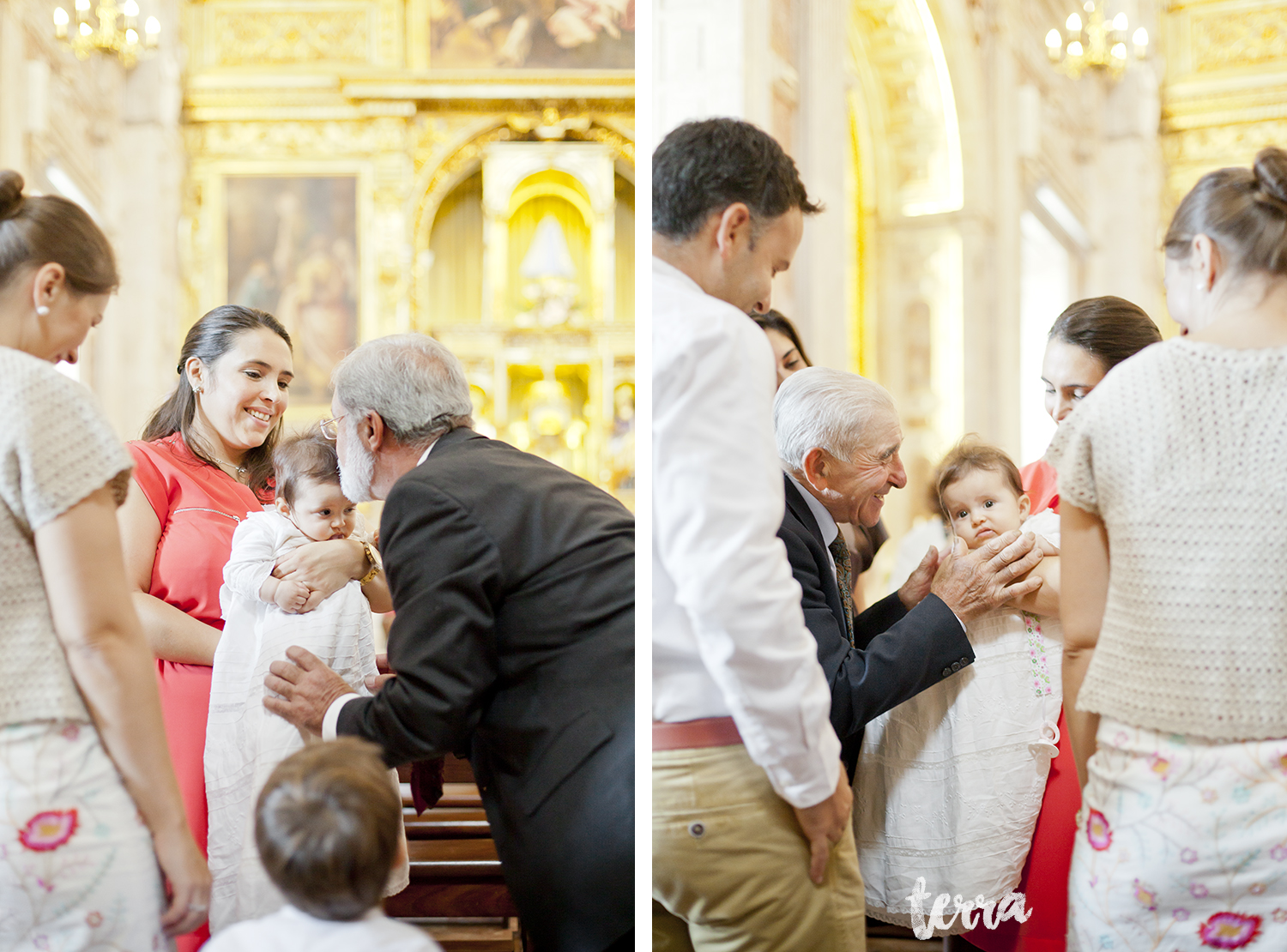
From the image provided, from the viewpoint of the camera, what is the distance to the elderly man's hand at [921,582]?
2102 mm

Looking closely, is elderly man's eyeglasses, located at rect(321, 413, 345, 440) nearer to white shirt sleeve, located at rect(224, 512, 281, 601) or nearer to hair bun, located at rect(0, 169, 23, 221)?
white shirt sleeve, located at rect(224, 512, 281, 601)

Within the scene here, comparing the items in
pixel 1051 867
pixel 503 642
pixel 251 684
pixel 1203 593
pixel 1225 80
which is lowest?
pixel 1051 867

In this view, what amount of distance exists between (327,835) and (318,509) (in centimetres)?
72

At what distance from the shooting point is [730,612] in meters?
1.65

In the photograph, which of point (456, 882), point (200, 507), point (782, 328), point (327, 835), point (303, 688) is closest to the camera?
point (327, 835)

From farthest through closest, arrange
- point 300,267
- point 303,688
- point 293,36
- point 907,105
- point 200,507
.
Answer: point 293,36 < point 300,267 < point 907,105 < point 200,507 < point 303,688

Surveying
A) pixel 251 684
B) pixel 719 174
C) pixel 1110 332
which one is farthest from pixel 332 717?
pixel 1110 332

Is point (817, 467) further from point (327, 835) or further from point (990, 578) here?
point (327, 835)

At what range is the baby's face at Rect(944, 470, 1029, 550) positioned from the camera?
2.21 metres

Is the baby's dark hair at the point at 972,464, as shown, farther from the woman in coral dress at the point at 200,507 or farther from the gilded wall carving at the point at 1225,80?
the woman in coral dress at the point at 200,507

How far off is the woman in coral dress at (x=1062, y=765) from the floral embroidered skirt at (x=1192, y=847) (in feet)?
1.16

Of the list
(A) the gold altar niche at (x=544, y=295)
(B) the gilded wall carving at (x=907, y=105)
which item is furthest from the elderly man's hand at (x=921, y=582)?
(A) the gold altar niche at (x=544, y=295)

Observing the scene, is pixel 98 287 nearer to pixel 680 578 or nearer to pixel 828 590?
pixel 680 578

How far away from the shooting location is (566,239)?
398 inches
